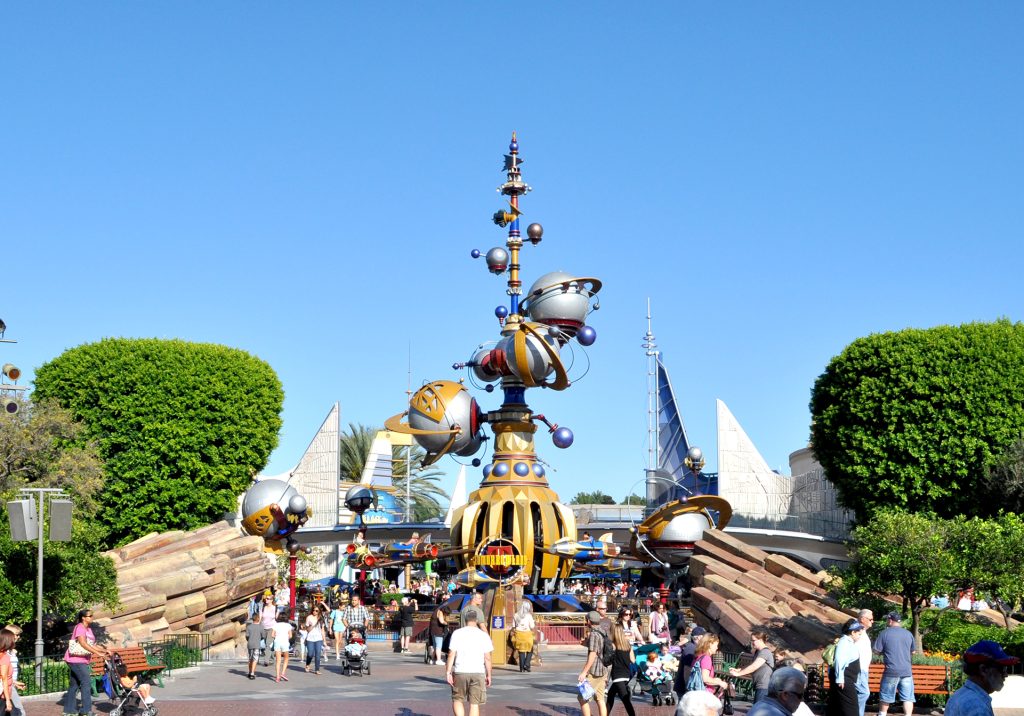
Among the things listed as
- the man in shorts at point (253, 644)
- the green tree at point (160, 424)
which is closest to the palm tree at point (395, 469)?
the green tree at point (160, 424)

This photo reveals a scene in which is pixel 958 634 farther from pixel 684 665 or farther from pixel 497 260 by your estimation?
pixel 497 260

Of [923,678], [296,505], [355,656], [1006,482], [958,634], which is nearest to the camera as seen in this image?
[923,678]

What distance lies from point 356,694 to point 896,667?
858 cm

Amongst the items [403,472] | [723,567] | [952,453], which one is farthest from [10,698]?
[403,472]

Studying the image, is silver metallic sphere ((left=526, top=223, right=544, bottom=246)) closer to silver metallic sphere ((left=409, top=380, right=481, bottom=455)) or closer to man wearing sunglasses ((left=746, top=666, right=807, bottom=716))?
silver metallic sphere ((left=409, top=380, right=481, bottom=455))

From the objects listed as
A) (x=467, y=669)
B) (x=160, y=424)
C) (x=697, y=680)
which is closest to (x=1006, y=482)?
(x=697, y=680)

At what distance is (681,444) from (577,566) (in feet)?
80.2

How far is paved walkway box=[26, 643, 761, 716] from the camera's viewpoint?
16938mm

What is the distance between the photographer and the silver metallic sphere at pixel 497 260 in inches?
1390

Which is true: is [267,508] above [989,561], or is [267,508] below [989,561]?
above

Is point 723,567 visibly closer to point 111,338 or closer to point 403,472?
point 111,338

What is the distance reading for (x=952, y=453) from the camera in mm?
35531

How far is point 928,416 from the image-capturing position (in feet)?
118

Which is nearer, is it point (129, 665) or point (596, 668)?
point (596, 668)
